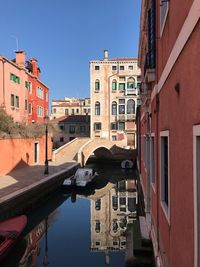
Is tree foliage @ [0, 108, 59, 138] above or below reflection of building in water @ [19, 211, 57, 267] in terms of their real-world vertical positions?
above

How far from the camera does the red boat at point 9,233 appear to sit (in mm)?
8619

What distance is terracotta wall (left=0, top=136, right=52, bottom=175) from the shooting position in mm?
18884

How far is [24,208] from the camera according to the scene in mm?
13898

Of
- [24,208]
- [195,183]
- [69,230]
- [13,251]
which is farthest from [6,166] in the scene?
[195,183]

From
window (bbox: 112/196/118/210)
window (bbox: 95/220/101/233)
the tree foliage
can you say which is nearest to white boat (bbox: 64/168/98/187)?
window (bbox: 112/196/118/210)

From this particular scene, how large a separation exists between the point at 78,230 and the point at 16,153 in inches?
388

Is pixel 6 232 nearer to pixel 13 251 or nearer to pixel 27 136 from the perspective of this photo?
pixel 13 251

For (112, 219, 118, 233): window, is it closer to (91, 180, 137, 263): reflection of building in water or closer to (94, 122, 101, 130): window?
(91, 180, 137, 263): reflection of building in water

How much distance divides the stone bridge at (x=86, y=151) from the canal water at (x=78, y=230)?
9.81 m

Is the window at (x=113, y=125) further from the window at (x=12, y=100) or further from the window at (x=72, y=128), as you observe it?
the window at (x=12, y=100)

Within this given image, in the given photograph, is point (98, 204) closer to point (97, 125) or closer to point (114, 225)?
point (114, 225)

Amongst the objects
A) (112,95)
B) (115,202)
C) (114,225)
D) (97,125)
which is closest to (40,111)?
(97,125)

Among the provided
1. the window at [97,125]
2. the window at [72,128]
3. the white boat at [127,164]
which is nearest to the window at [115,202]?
the white boat at [127,164]

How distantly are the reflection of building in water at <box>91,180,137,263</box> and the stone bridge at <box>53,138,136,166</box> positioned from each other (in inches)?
343
